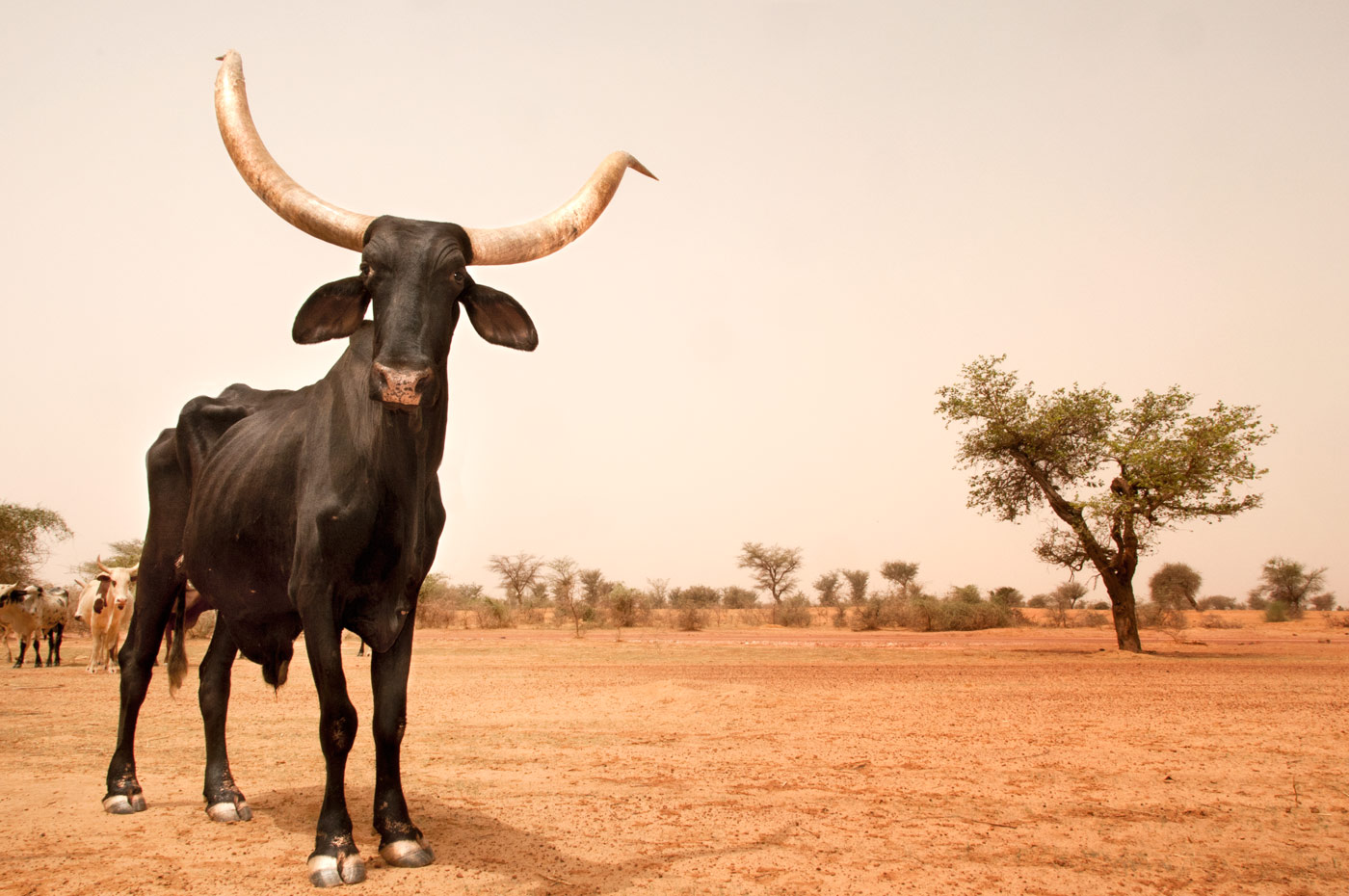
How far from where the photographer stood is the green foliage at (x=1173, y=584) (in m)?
55.9

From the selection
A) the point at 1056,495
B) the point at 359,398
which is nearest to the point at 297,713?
the point at 359,398

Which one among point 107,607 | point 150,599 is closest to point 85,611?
point 107,607

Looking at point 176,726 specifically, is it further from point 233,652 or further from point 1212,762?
point 1212,762

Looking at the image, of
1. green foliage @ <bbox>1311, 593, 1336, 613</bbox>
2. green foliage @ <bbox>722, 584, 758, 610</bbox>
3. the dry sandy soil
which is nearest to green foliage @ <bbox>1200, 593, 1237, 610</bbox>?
green foliage @ <bbox>1311, 593, 1336, 613</bbox>

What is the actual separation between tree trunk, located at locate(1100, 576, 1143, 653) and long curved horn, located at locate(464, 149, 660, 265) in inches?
857

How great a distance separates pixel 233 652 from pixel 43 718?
636 centimetres

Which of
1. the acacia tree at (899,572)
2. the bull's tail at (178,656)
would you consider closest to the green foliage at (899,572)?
the acacia tree at (899,572)

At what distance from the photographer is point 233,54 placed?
15.3ft

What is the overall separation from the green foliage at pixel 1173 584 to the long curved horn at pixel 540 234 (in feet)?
199

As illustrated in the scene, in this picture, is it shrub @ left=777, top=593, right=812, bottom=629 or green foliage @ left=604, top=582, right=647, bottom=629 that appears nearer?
green foliage @ left=604, top=582, right=647, bottom=629

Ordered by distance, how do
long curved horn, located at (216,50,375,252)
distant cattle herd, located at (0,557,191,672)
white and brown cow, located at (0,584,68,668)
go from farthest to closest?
white and brown cow, located at (0,584,68,668)
distant cattle herd, located at (0,557,191,672)
long curved horn, located at (216,50,375,252)

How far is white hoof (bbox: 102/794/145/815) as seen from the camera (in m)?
5.08

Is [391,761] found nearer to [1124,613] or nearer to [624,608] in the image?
[1124,613]

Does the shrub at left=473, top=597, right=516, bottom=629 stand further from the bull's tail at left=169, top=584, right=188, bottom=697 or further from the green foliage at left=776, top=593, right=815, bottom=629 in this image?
the bull's tail at left=169, top=584, right=188, bottom=697
